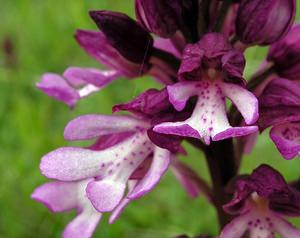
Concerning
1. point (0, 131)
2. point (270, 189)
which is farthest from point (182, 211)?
point (270, 189)

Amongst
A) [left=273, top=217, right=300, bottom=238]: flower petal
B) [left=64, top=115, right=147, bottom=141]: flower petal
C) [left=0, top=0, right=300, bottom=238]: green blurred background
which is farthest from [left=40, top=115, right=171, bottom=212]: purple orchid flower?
[left=0, top=0, right=300, bottom=238]: green blurred background

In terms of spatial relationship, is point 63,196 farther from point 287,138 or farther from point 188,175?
point 287,138

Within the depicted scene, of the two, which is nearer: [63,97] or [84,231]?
[84,231]

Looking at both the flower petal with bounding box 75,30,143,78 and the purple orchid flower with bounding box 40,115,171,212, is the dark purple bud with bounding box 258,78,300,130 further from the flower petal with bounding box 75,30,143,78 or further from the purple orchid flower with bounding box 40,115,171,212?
the flower petal with bounding box 75,30,143,78

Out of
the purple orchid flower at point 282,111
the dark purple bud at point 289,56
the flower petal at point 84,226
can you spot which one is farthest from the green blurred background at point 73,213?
the flower petal at point 84,226

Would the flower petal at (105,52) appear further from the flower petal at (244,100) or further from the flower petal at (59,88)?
the flower petal at (244,100)

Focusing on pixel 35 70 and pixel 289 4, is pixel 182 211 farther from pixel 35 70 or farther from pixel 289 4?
pixel 35 70
